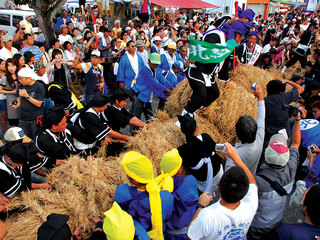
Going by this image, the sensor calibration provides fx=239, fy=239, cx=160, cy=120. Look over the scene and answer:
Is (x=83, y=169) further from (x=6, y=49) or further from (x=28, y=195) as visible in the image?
→ (x=6, y=49)

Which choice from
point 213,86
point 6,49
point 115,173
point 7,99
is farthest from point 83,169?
point 6,49

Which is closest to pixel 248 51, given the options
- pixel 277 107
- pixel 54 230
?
pixel 277 107

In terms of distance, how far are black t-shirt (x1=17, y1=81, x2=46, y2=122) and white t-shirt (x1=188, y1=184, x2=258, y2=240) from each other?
3.37 meters

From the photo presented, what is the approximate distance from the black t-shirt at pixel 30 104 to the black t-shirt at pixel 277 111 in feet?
12.2

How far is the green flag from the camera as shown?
3.37 m

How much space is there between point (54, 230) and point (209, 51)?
285 cm

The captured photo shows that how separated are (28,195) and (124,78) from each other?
3.76m

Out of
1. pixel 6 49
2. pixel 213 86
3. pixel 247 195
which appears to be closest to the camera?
pixel 247 195

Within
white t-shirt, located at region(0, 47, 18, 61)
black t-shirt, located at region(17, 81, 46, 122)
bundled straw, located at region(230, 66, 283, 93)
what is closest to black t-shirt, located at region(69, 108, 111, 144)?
black t-shirt, located at region(17, 81, 46, 122)

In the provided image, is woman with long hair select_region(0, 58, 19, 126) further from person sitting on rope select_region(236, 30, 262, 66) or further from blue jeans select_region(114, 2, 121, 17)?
blue jeans select_region(114, 2, 121, 17)

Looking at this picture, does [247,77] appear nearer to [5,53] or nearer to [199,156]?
[199,156]

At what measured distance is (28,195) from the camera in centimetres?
218

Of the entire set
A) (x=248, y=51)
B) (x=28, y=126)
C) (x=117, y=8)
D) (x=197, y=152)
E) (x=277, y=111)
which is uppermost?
(x=117, y=8)

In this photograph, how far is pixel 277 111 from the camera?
360 centimetres
